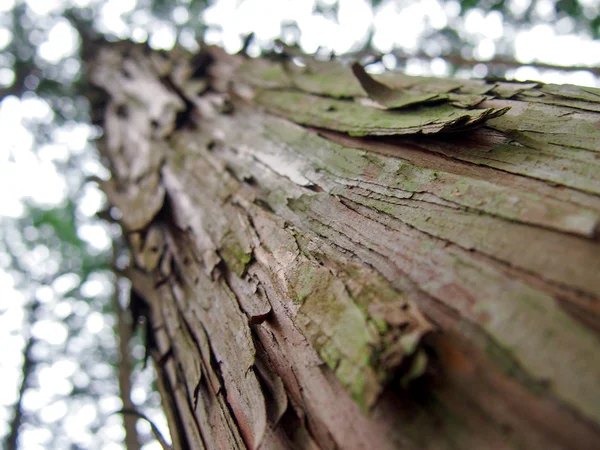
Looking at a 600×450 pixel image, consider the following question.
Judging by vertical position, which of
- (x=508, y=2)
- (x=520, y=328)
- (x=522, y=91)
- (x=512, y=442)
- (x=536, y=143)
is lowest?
(x=512, y=442)

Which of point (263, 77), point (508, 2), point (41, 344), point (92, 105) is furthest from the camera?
point (41, 344)

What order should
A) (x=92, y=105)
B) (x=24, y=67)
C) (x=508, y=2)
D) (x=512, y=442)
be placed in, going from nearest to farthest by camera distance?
1. (x=512, y=442)
2. (x=92, y=105)
3. (x=508, y=2)
4. (x=24, y=67)

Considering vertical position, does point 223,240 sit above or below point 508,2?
below

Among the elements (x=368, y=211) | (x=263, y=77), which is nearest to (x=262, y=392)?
(x=368, y=211)

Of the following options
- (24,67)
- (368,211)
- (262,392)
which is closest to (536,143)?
(368,211)

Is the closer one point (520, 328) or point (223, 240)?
point (520, 328)

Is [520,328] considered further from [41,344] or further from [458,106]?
[41,344]

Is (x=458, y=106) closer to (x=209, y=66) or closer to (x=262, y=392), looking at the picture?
(x=262, y=392)
